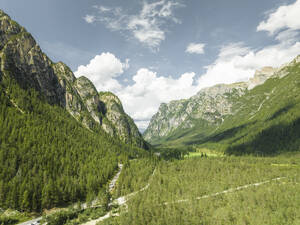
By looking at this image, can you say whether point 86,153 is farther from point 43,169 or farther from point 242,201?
point 242,201

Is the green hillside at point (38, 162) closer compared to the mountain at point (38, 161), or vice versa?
the green hillside at point (38, 162)

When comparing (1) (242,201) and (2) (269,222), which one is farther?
(1) (242,201)

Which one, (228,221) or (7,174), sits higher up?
(7,174)

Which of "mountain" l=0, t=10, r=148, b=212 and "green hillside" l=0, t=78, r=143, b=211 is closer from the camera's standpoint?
"green hillside" l=0, t=78, r=143, b=211

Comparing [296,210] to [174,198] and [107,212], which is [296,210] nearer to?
[174,198]

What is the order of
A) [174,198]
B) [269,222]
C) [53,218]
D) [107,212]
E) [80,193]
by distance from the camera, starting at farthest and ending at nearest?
[80,193] < [174,198] < [107,212] < [53,218] < [269,222]

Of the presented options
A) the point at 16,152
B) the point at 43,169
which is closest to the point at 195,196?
the point at 43,169

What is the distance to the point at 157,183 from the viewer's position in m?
117

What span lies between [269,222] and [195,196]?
36.7m

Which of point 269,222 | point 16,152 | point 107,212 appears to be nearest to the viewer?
point 269,222

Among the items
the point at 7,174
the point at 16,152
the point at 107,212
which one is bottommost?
the point at 107,212

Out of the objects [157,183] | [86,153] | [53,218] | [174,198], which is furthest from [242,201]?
[86,153]

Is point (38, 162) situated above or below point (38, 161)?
below

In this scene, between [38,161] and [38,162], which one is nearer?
[38,162]
